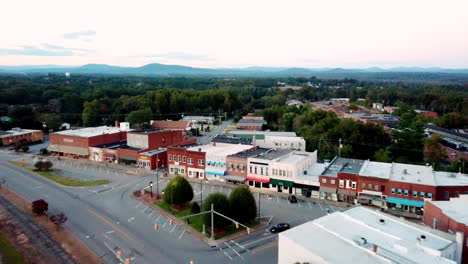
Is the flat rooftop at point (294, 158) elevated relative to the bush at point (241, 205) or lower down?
elevated

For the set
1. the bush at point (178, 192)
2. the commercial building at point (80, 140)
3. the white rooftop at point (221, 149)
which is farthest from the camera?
the commercial building at point (80, 140)

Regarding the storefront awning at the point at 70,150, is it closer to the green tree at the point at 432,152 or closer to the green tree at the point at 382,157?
the green tree at the point at 382,157

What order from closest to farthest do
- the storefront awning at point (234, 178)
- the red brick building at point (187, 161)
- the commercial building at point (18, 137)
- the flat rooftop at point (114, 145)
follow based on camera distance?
the storefront awning at point (234, 178), the red brick building at point (187, 161), the flat rooftop at point (114, 145), the commercial building at point (18, 137)

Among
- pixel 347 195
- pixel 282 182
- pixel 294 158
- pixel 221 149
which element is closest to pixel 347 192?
pixel 347 195

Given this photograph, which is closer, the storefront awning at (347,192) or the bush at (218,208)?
the bush at (218,208)

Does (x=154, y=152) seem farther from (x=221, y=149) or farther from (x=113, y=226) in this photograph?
(x=113, y=226)

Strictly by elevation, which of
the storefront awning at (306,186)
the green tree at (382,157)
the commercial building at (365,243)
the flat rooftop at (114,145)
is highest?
the commercial building at (365,243)

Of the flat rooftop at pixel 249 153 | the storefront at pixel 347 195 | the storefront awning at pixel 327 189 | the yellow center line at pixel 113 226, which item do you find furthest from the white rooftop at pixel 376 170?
the yellow center line at pixel 113 226
